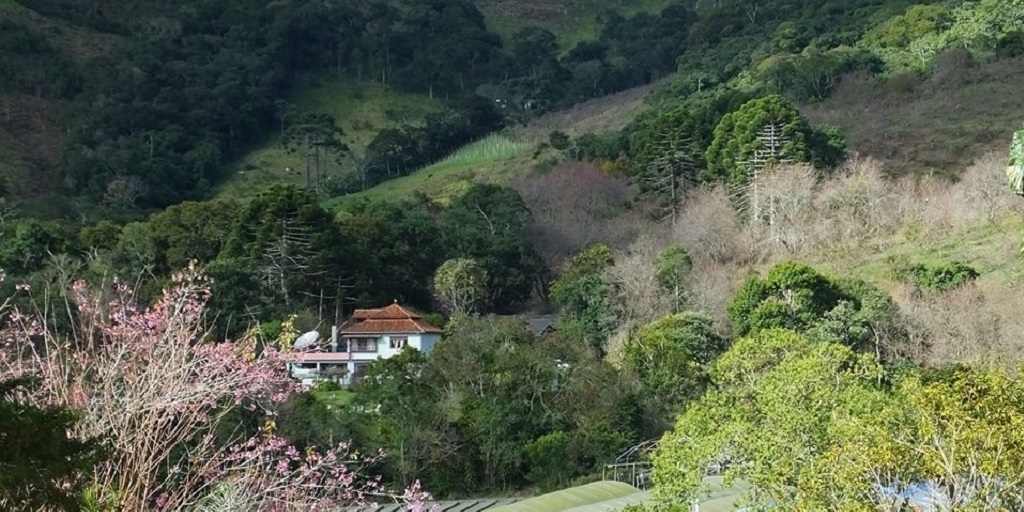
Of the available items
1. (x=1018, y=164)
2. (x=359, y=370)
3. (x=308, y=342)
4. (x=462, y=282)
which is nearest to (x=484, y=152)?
(x=462, y=282)

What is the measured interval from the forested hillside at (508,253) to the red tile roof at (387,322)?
3.67 feet

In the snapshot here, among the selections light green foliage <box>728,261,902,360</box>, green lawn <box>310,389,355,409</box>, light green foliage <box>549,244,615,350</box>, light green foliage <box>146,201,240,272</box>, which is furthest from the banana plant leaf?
light green foliage <box>146,201,240,272</box>

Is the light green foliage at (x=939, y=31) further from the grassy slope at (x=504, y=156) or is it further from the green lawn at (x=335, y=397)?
the green lawn at (x=335, y=397)

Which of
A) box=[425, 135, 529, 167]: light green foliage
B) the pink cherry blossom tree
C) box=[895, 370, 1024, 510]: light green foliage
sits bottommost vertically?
box=[425, 135, 529, 167]: light green foliage

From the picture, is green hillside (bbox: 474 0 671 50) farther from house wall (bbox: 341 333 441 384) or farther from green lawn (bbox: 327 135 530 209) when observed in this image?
house wall (bbox: 341 333 441 384)

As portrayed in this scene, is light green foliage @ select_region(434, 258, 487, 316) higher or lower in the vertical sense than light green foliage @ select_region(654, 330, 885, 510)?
lower

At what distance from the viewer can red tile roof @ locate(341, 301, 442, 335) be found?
131 feet

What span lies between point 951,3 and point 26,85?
47.1m

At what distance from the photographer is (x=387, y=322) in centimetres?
4003

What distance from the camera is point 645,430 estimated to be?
3097cm

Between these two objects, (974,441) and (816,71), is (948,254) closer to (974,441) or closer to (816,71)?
(816,71)

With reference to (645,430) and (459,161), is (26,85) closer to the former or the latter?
(459,161)

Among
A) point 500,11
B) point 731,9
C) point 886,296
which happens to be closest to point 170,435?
point 886,296

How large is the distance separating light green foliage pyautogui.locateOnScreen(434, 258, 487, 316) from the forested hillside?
5.0 inches
